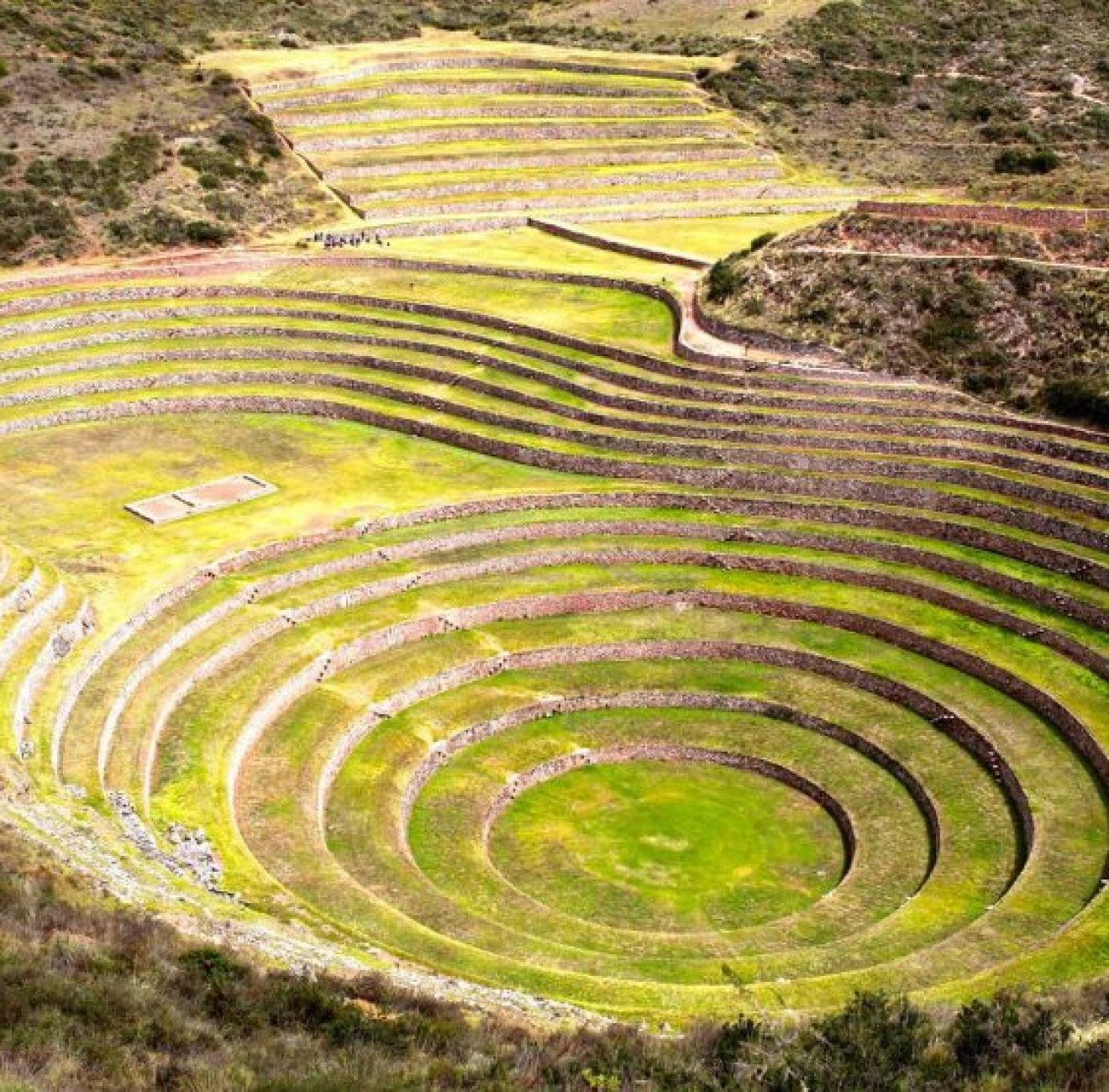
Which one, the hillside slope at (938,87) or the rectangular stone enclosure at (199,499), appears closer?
the rectangular stone enclosure at (199,499)

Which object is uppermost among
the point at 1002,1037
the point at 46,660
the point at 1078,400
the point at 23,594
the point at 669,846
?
the point at 1078,400

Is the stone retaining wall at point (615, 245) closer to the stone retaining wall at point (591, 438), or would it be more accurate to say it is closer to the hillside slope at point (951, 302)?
the hillside slope at point (951, 302)

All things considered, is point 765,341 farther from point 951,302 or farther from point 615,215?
point 615,215

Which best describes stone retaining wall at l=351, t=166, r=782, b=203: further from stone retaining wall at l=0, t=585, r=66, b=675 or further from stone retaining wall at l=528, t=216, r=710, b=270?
stone retaining wall at l=0, t=585, r=66, b=675

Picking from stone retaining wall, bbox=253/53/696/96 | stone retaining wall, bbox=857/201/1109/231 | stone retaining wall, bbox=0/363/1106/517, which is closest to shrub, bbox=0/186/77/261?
stone retaining wall, bbox=0/363/1106/517

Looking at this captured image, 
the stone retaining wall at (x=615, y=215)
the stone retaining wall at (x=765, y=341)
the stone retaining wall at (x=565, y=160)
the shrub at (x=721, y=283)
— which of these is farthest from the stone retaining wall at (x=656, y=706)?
the stone retaining wall at (x=565, y=160)

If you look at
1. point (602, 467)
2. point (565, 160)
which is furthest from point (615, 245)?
point (602, 467)

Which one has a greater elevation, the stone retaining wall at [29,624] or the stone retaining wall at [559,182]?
the stone retaining wall at [559,182]

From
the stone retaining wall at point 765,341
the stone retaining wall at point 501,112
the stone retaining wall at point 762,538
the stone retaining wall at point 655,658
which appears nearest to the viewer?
the stone retaining wall at point 655,658
